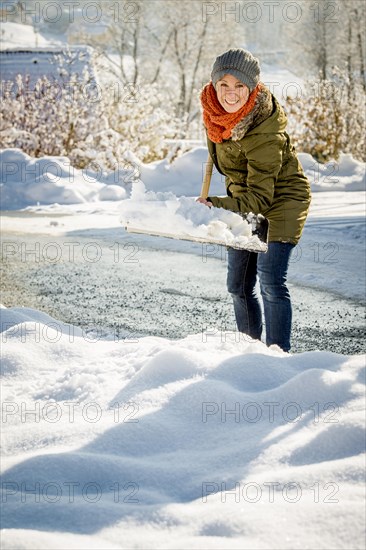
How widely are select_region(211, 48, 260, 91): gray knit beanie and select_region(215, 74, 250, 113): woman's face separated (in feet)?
0.08

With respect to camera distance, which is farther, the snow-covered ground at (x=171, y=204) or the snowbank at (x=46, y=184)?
the snowbank at (x=46, y=184)

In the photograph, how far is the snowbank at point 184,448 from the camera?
1.80 meters

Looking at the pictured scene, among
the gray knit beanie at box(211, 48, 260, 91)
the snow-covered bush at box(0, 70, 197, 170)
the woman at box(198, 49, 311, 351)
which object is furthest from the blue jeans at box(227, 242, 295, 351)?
the snow-covered bush at box(0, 70, 197, 170)

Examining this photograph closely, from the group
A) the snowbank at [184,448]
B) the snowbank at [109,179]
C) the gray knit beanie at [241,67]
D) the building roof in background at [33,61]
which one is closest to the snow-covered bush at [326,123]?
the snowbank at [109,179]

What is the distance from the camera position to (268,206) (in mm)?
2949

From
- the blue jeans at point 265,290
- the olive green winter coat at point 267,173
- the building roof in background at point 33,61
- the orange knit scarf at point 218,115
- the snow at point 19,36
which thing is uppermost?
the snow at point 19,36

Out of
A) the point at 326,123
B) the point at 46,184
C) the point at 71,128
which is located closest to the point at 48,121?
the point at 71,128

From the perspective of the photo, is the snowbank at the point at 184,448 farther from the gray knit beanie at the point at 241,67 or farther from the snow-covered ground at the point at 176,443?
the gray knit beanie at the point at 241,67

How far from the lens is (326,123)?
13.7m

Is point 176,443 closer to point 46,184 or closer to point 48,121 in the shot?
point 46,184

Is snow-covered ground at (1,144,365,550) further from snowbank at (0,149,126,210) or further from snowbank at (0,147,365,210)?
snowbank at (0,147,365,210)

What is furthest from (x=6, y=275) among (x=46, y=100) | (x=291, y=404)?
(x=46, y=100)

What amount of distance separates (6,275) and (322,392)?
420 centimetres

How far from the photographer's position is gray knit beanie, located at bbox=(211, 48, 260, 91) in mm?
2859
